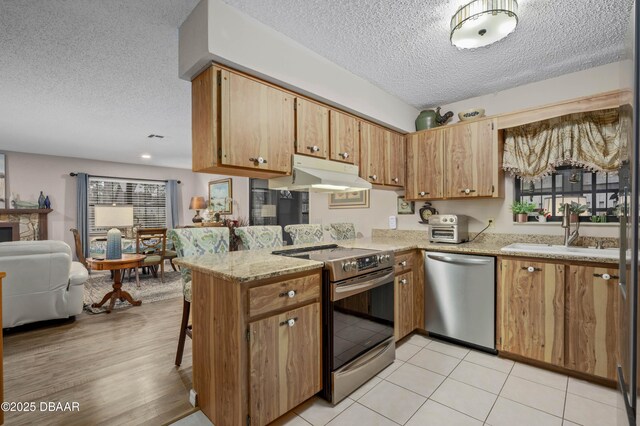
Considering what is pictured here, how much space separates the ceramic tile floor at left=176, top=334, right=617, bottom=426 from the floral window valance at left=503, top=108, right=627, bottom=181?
1711mm

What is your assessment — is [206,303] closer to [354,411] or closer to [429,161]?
[354,411]

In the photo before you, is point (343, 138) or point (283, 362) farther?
point (343, 138)

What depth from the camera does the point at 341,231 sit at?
355 cm

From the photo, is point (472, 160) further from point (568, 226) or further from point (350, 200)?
point (350, 200)

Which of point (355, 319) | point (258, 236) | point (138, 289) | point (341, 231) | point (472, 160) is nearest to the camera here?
point (355, 319)

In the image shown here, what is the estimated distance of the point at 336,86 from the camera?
252cm

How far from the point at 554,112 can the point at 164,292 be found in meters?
5.29

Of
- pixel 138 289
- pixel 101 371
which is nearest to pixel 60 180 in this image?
pixel 138 289

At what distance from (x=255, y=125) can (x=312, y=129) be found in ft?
1.84

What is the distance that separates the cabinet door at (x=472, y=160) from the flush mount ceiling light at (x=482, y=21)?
1099 mm

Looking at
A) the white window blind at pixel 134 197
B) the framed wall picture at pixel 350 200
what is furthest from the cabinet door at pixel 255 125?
the white window blind at pixel 134 197

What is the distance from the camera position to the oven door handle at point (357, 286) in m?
1.83

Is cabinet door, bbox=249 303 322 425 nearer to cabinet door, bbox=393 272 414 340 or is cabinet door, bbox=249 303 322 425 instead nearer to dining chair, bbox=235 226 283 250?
cabinet door, bbox=393 272 414 340

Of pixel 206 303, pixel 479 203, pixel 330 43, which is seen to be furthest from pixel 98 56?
pixel 479 203
